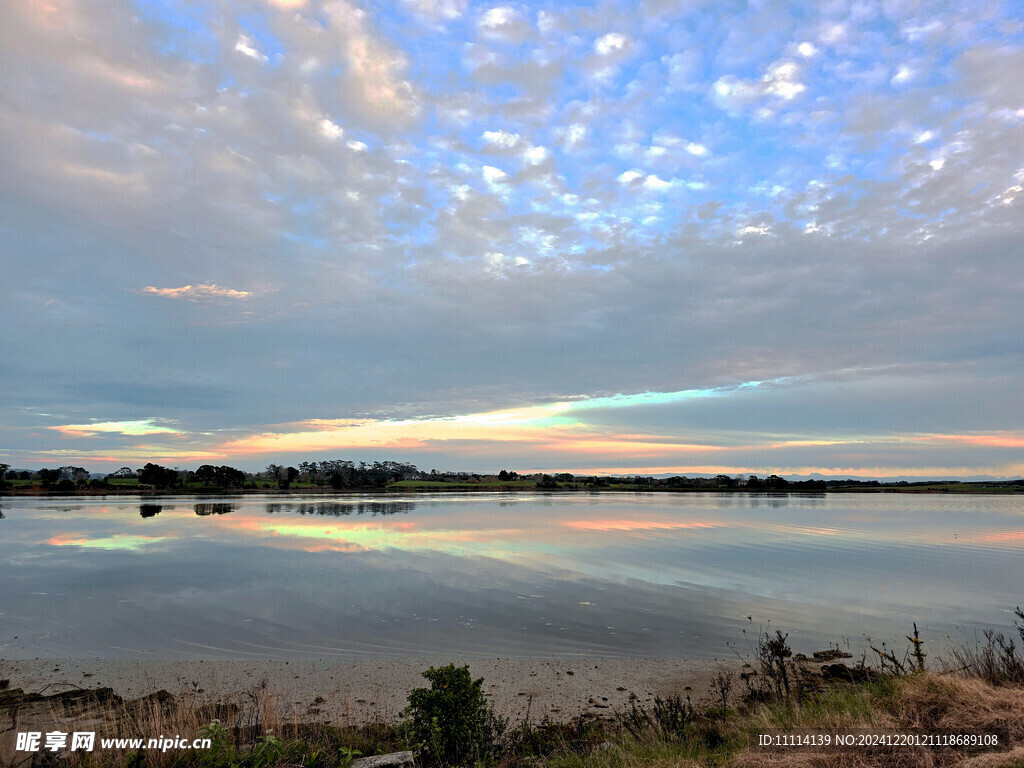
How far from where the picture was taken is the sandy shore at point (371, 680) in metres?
10.3

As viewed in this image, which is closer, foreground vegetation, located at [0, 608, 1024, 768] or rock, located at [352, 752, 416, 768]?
foreground vegetation, located at [0, 608, 1024, 768]

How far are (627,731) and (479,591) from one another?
1216 cm

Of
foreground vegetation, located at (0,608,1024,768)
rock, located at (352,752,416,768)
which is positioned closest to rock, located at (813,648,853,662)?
foreground vegetation, located at (0,608,1024,768)

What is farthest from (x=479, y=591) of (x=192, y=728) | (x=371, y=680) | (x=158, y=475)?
(x=158, y=475)

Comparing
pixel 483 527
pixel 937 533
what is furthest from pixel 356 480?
pixel 937 533

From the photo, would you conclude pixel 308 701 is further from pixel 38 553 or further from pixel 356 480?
pixel 356 480

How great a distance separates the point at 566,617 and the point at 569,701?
20.9ft

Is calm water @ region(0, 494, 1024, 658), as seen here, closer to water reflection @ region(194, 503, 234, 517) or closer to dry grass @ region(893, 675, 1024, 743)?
dry grass @ region(893, 675, 1024, 743)

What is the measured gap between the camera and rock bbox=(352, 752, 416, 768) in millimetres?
6648

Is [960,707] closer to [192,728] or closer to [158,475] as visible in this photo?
[192,728]

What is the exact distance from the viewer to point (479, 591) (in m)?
20.4

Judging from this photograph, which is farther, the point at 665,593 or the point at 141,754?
the point at 665,593

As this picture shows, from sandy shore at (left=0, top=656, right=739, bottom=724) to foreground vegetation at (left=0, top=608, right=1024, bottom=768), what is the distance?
831 mm

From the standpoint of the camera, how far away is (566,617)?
55.5 feet
